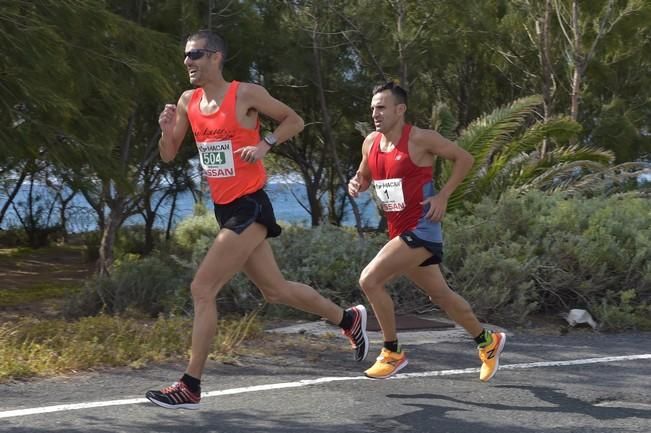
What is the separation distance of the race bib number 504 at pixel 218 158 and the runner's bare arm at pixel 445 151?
1.11 m

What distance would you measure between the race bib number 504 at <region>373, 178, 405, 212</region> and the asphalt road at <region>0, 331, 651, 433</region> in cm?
102

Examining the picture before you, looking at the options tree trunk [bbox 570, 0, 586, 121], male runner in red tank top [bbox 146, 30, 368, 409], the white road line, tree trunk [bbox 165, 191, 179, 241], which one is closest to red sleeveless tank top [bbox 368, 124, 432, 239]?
male runner in red tank top [bbox 146, 30, 368, 409]

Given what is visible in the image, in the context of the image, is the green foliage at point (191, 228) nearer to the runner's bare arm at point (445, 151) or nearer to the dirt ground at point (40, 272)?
the dirt ground at point (40, 272)

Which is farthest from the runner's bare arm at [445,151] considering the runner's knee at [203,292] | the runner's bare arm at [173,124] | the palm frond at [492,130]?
the palm frond at [492,130]

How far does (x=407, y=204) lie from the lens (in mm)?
5828

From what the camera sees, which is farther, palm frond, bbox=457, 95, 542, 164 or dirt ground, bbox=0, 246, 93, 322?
dirt ground, bbox=0, 246, 93, 322

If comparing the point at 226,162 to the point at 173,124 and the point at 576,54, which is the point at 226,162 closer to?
the point at 173,124

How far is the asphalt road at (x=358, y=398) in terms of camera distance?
4.96 m

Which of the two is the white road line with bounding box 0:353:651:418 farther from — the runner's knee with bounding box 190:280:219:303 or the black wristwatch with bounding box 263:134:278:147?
the black wristwatch with bounding box 263:134:278:147

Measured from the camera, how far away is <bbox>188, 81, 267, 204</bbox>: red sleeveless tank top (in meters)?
5.28

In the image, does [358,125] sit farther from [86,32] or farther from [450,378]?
[450,378]

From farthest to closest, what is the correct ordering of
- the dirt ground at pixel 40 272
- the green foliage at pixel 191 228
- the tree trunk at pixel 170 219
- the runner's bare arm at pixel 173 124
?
the tree trunk at pixel 170 219, the green foliage at pixel 191 228, the dirt ground at pixel 40 272, the runner's bare arm at pixel 173 124

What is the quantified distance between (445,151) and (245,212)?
1.21m

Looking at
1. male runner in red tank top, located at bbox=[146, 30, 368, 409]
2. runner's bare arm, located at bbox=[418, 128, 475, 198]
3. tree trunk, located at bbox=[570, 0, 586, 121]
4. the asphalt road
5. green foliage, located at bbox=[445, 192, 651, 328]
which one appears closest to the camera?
the asphalt road
